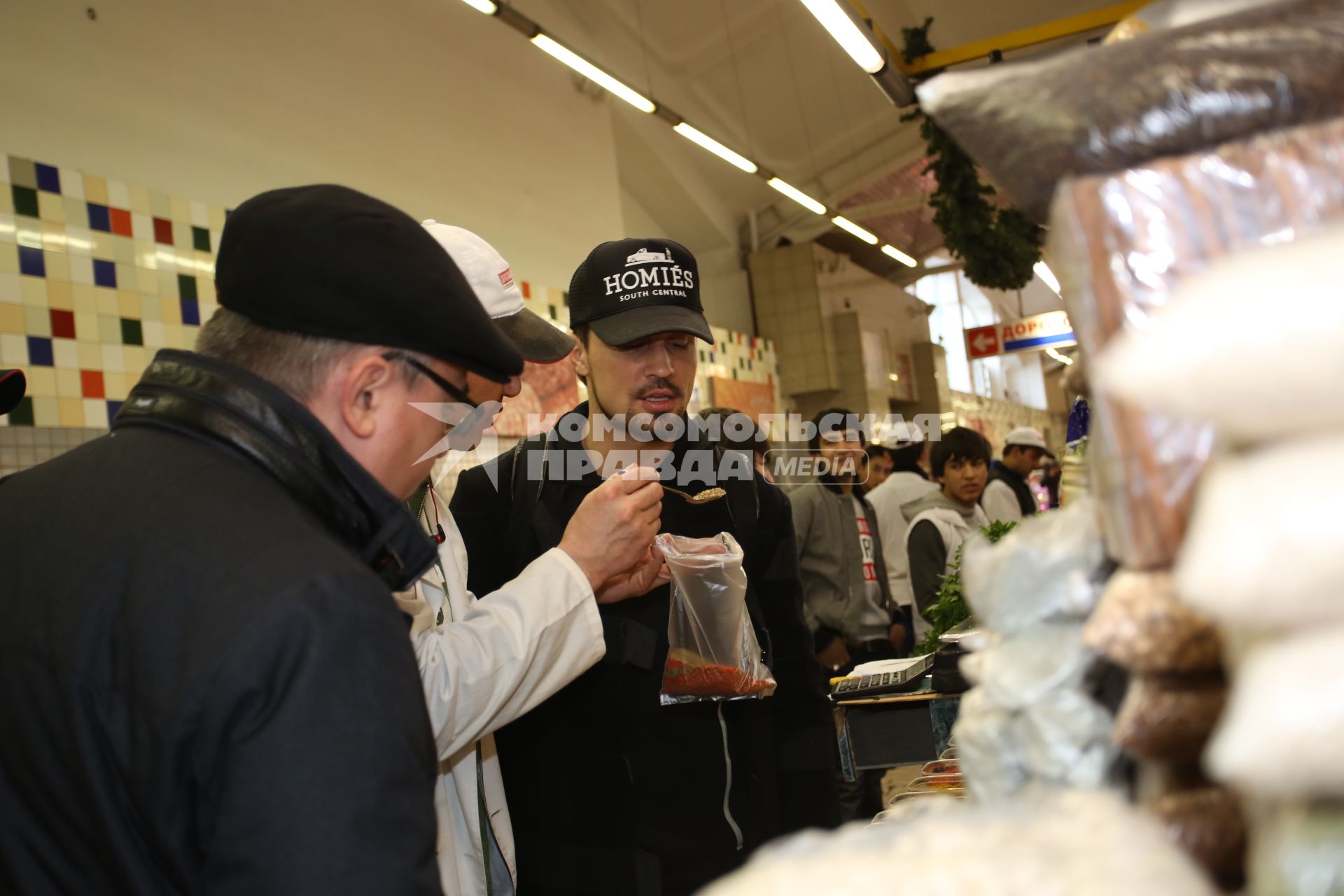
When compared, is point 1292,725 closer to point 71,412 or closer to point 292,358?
point 292,358

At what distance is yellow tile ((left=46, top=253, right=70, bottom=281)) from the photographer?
4012 millimetres

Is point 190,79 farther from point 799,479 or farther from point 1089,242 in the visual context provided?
point 799,479

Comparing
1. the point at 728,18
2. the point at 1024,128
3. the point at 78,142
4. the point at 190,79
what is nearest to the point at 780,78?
the point at 728,18

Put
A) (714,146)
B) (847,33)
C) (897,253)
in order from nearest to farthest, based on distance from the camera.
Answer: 1. (847,33)
2. (714,146)
3. (897,253)

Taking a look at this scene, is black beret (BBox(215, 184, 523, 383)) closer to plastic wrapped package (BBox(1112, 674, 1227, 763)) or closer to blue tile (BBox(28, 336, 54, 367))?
plastic wrapped package (BBox(1112, 674, 1227, 763))

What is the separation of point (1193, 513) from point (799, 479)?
939 cm

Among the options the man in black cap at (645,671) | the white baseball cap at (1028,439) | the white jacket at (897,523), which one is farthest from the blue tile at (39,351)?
the white baseball cap at (1028,439)

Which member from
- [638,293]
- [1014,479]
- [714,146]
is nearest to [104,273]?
Result: [638,293]

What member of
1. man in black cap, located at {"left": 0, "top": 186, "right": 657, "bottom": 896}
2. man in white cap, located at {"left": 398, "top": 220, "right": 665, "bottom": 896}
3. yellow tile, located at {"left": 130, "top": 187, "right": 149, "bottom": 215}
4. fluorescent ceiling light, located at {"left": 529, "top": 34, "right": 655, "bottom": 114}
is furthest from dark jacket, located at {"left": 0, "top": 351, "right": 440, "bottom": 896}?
fluorescent ceiling light, located at {"left": 529, "top": 34, "right": 655, "bottom": 114}

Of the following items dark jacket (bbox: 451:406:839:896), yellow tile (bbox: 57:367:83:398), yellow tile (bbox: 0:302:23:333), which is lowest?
dark jacket (bbox: 451:406:839:896)

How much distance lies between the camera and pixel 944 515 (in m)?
4.90

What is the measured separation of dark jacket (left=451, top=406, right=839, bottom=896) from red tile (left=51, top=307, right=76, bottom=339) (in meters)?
2.65

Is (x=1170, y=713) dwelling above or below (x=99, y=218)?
below

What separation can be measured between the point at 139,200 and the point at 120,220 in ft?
0.54
